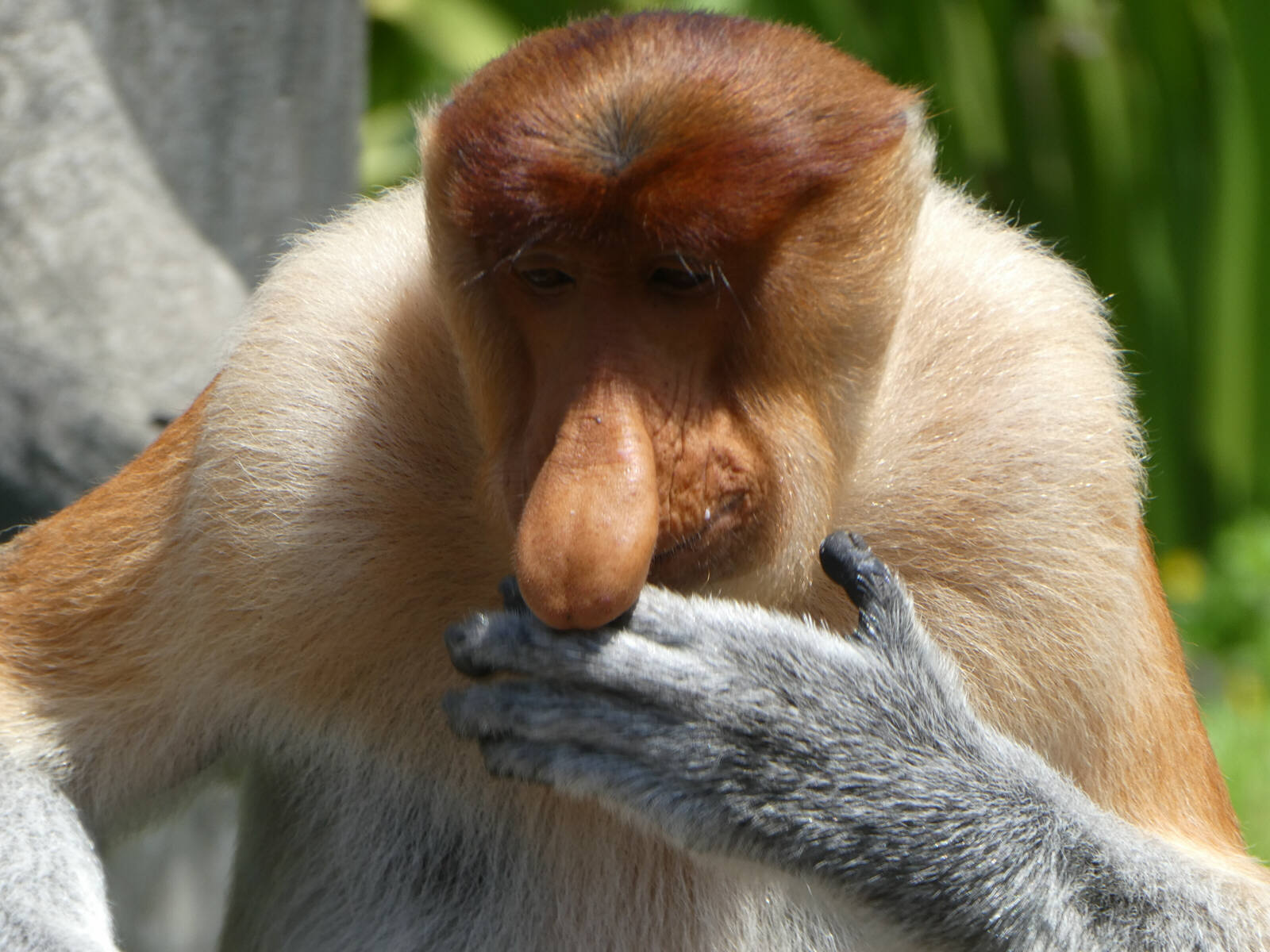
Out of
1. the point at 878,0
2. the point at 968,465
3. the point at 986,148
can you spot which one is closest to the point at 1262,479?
the point at 986,148

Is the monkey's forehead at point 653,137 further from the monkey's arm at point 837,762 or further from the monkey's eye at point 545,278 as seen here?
the monkey's arm at point 837,762

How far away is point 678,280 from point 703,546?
0.33 meters

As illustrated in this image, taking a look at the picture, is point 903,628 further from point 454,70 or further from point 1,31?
point 454,70

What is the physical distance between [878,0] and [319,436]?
550 centimetres

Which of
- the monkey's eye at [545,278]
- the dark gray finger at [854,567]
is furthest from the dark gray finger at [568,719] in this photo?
the monkey's eye at [545,278]

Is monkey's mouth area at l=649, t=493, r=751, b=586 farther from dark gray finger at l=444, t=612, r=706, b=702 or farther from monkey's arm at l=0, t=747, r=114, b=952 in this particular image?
monkey's arm at l=0, t=747, r=114, b=952

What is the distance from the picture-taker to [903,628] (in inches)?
79.7

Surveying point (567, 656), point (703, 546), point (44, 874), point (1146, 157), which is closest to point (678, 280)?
point (703, 546)

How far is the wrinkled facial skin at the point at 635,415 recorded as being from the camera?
1.70 metres

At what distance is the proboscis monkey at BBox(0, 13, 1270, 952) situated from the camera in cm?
187

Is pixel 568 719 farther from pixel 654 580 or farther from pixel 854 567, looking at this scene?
pixel 854 567

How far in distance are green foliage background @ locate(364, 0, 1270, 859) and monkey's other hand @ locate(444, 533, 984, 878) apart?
15.7 ft

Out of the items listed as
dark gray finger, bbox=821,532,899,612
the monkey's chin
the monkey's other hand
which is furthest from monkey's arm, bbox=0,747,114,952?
dark gray finger, bbox=821,532,899,612

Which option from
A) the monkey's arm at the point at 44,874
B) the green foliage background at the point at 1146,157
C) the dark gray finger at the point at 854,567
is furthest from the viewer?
the green foliage background at the point at 1146,157
